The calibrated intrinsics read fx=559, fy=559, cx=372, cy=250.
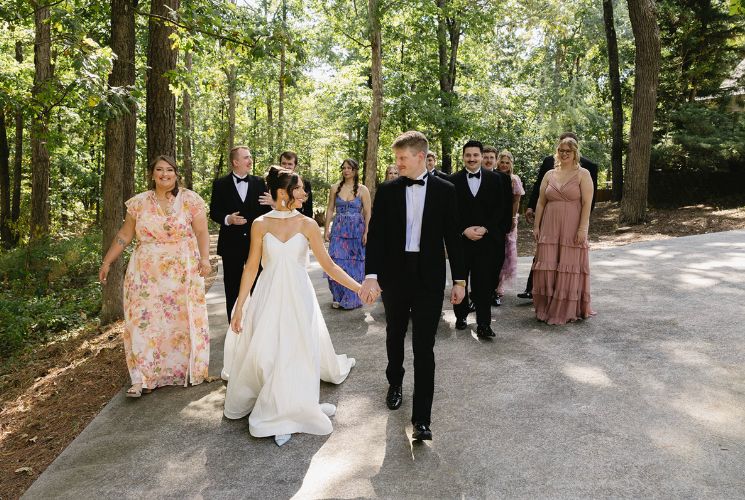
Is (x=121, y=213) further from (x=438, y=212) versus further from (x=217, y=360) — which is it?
(x=438, y=212)

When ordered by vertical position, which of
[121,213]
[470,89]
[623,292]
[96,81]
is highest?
[470,89]

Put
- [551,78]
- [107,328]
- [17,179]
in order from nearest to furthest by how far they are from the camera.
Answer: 1. [107,328]
2. [17,179]
3. [551,78]

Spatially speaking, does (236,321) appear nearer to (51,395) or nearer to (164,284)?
(164,284)

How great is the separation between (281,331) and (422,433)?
1.39m

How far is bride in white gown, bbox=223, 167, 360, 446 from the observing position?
4.44 meters

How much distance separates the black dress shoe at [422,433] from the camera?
410 cm

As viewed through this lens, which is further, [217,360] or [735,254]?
[735,254]

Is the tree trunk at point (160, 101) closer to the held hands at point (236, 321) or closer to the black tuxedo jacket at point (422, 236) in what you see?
the held hands at point (236, 321)

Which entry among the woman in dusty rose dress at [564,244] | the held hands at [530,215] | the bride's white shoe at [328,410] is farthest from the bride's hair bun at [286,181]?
the held hands at [530,215]

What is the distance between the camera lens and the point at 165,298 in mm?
5688

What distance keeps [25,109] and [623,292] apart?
914 centimetres

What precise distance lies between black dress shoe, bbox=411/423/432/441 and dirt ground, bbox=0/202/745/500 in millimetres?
3092

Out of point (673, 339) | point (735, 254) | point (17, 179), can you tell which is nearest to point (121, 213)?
point (673, 339)

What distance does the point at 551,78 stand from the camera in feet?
95.8
